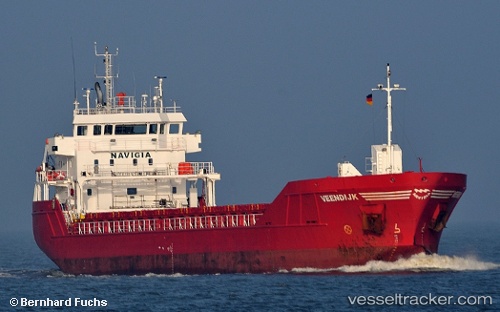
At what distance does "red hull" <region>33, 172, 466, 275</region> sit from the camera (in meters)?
40.8

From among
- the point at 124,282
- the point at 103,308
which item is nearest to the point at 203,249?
the point at 124,282

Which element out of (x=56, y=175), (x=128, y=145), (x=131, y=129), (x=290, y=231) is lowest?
(x=290, y=231)

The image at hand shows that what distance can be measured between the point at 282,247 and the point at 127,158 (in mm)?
9899

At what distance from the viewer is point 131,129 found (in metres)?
50.8

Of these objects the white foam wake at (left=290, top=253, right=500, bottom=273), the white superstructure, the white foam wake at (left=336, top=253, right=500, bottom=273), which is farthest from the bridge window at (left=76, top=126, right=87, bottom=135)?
the white foam wake at (left=336, top=253, right=500, bottom=273)

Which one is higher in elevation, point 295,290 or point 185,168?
point 185,168

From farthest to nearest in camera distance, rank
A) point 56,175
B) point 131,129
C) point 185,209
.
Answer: point 56,175
point 131,129
point 185,209

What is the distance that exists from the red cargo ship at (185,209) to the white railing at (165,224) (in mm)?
47

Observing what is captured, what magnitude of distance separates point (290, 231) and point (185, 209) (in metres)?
5.44

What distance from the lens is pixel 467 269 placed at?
42.3 meters

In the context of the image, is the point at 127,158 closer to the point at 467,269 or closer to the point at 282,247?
the point at 282,247

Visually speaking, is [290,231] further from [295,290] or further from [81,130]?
[81,130]

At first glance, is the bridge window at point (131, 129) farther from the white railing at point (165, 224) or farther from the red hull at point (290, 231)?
the white railing at point (165, 224)

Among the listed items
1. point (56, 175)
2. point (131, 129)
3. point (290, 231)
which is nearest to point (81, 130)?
point (131, 129)
